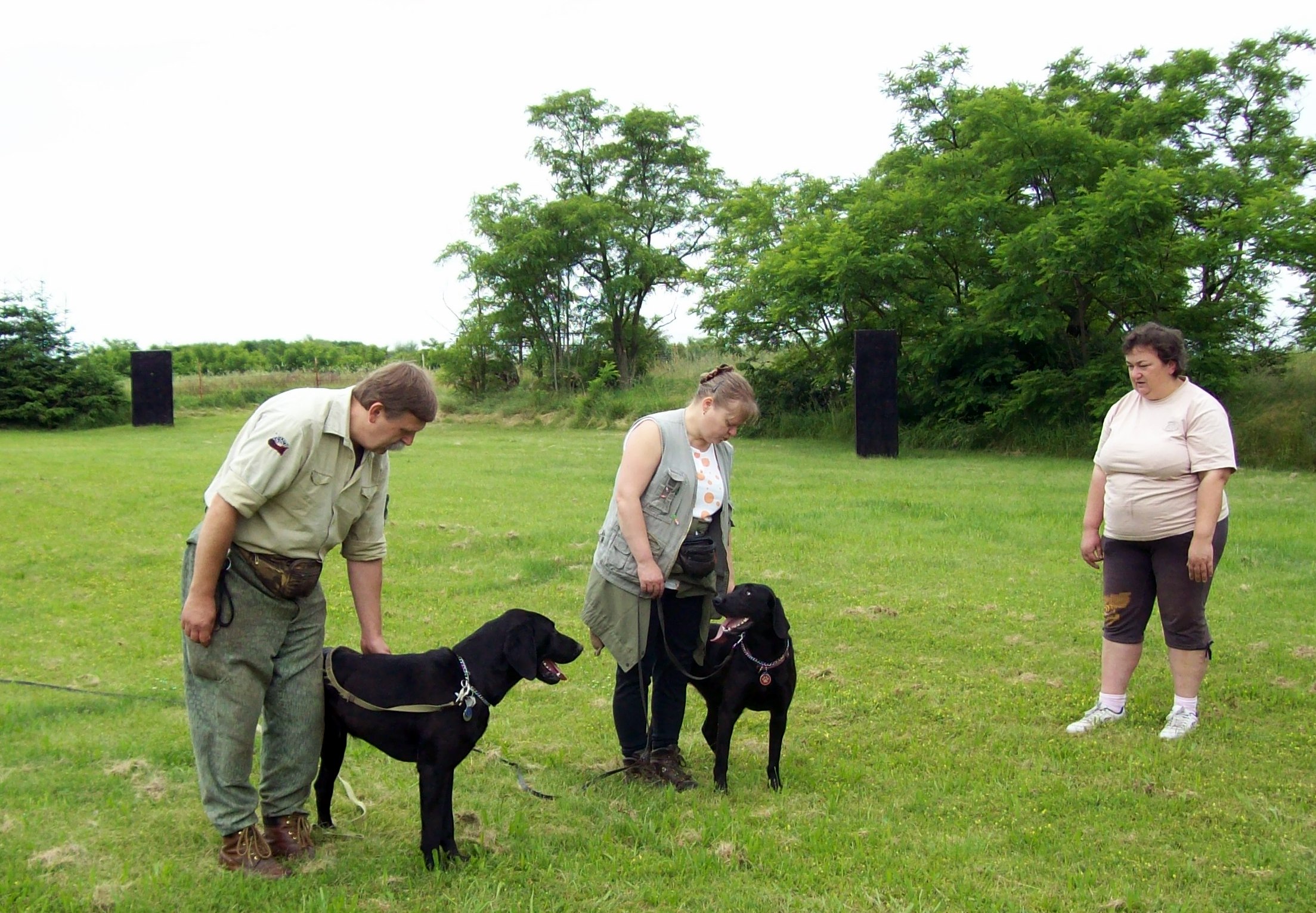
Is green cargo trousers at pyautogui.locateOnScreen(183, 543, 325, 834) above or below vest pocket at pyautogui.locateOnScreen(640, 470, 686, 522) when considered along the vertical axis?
below

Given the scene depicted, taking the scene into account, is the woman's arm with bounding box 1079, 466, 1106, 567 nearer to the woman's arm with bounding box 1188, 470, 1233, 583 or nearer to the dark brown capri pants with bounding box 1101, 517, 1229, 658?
the dark brown capri pants with bounding box 1101, 517, 1229, 658

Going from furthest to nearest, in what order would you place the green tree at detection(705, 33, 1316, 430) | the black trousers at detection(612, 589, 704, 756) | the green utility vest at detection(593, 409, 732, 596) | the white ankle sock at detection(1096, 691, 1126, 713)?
the green tree at detection(705, 33, 1316, 430)
the white ankle sock at detection(1096, 691, 1126, 713)
the black trousers at detection(612, 589, 704, 756)
the green utility vest at detection(593, 409, 732, 596)

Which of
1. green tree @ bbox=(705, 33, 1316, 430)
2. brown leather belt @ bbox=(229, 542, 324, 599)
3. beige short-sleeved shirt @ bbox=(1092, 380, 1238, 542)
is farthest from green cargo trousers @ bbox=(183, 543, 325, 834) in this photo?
green tree @ bbox=(705, 33, 1316, 430)

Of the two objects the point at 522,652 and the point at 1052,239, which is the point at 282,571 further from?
the point at 1052,239

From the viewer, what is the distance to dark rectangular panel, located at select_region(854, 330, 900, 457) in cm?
1977

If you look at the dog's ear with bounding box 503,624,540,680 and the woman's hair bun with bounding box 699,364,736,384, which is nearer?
the dog's ear with bounding box 503,624,540,680

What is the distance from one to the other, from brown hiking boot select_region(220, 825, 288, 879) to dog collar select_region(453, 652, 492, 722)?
2.57 feet

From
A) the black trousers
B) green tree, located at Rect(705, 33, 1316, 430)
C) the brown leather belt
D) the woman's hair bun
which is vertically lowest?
the black trousers

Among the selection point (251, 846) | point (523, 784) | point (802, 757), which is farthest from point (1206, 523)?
point (251, 846)

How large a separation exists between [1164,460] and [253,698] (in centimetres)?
401

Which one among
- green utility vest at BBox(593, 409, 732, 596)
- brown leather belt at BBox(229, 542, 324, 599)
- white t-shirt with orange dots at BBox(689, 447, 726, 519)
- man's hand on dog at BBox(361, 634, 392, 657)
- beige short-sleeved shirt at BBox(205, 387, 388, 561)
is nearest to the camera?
beige short-sleeved shirt at BBox(205, 387, 388, 561)

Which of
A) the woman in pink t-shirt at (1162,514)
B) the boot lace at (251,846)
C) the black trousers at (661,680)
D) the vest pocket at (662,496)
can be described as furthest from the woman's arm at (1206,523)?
the boot lace at (251,846)

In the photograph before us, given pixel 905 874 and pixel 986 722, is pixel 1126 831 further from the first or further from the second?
pixel 986 722

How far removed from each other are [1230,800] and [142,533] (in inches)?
389
